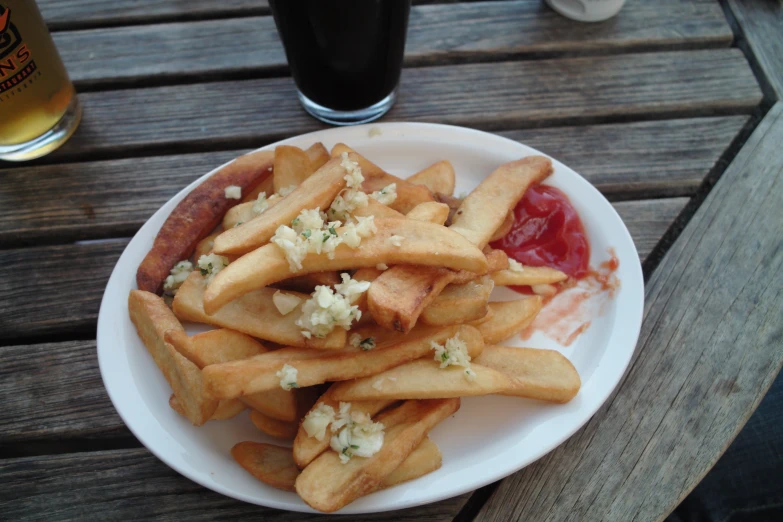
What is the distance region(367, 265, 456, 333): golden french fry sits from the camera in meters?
1.28

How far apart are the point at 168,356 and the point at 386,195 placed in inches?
25.8

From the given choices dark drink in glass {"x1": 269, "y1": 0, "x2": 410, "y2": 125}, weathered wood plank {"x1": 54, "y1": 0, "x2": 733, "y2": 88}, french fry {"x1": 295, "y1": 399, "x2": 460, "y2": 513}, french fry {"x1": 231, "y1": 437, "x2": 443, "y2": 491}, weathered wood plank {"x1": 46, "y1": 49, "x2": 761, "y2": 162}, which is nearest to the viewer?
french fry {"x1": 295, "y1": 399, "x2": 460, "y2": 513}

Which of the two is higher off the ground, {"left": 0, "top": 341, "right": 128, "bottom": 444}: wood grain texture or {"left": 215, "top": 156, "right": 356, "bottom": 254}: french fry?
{"left": 215, "top": 156, "right": 356, "bottom": 254}: french fry

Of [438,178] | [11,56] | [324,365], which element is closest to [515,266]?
[438,178]

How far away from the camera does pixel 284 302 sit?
140 cm

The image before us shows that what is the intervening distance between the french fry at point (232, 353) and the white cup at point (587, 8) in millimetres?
2070

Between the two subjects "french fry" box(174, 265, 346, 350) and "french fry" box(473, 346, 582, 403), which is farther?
"french fry" box(473, 346, 582, 403)

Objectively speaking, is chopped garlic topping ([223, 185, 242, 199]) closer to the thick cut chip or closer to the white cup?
the thick cut chip

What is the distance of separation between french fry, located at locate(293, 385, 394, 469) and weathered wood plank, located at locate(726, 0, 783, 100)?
6.64 ft

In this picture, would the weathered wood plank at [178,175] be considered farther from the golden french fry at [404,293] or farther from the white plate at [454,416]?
the golden french fry at [404,293]

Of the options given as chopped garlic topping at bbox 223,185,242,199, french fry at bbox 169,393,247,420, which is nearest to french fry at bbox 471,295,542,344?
french fry at bbox 169,393,247,420

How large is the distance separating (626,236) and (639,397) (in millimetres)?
442

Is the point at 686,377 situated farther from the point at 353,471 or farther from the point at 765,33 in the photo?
the point at 765,33

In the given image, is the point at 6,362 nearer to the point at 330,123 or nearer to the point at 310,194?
the point at 310,194
